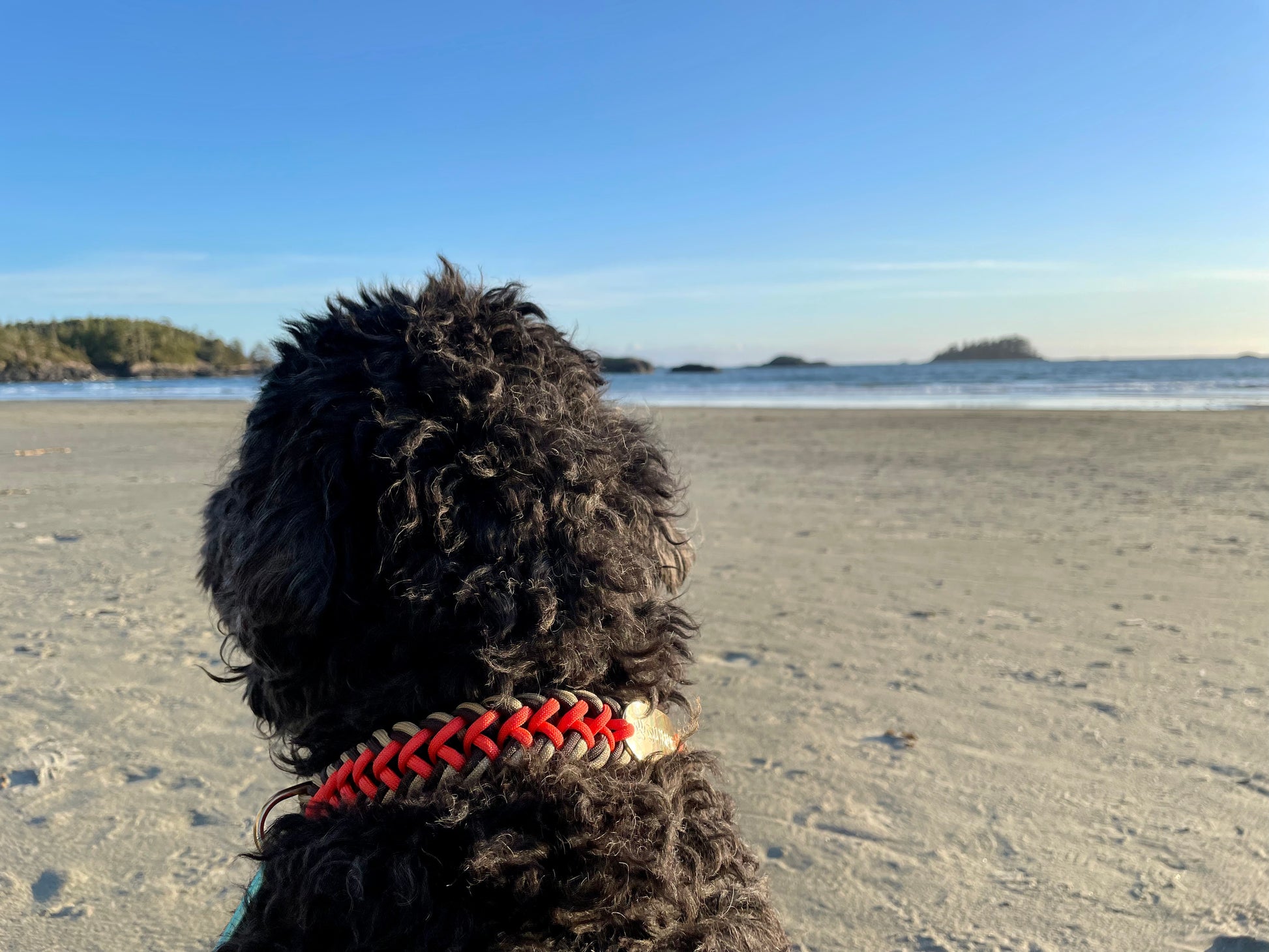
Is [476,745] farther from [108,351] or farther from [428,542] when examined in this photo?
[108,351]

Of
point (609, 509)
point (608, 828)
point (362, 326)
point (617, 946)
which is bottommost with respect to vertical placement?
point (617, 946)

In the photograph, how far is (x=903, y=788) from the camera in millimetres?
3383

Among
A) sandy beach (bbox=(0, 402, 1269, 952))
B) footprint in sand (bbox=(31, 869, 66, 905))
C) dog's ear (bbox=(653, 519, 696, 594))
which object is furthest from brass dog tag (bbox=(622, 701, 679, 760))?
footprint in sand (bbox=(31, 869, 66, 905))

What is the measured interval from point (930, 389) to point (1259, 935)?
4150cm

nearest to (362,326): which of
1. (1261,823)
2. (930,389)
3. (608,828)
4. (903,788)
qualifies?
(608,828)

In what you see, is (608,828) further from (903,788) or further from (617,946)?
(903,788)

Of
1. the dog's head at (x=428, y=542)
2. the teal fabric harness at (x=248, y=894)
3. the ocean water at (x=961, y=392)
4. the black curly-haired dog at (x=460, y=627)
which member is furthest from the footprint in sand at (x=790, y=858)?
the ocean water at (x=961, y=392)

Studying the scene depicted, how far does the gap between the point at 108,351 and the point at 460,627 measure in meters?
87.8

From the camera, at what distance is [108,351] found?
74062 millimetres

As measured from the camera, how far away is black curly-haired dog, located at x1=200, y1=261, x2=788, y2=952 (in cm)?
131

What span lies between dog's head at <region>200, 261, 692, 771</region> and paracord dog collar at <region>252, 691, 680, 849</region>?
0.06 metres

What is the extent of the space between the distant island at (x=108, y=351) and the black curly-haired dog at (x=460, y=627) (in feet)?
229

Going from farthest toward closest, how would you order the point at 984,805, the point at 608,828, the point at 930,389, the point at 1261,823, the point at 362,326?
the point at 930,389 < the point at 984,805 < the point at 1261,823 < the point at 362,326 < the point at 608,828

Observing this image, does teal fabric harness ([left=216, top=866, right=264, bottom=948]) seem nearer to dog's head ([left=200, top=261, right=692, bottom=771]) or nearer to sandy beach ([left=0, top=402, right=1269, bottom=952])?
dog's head ([left=200, top=261, right=692, bottom=771])
